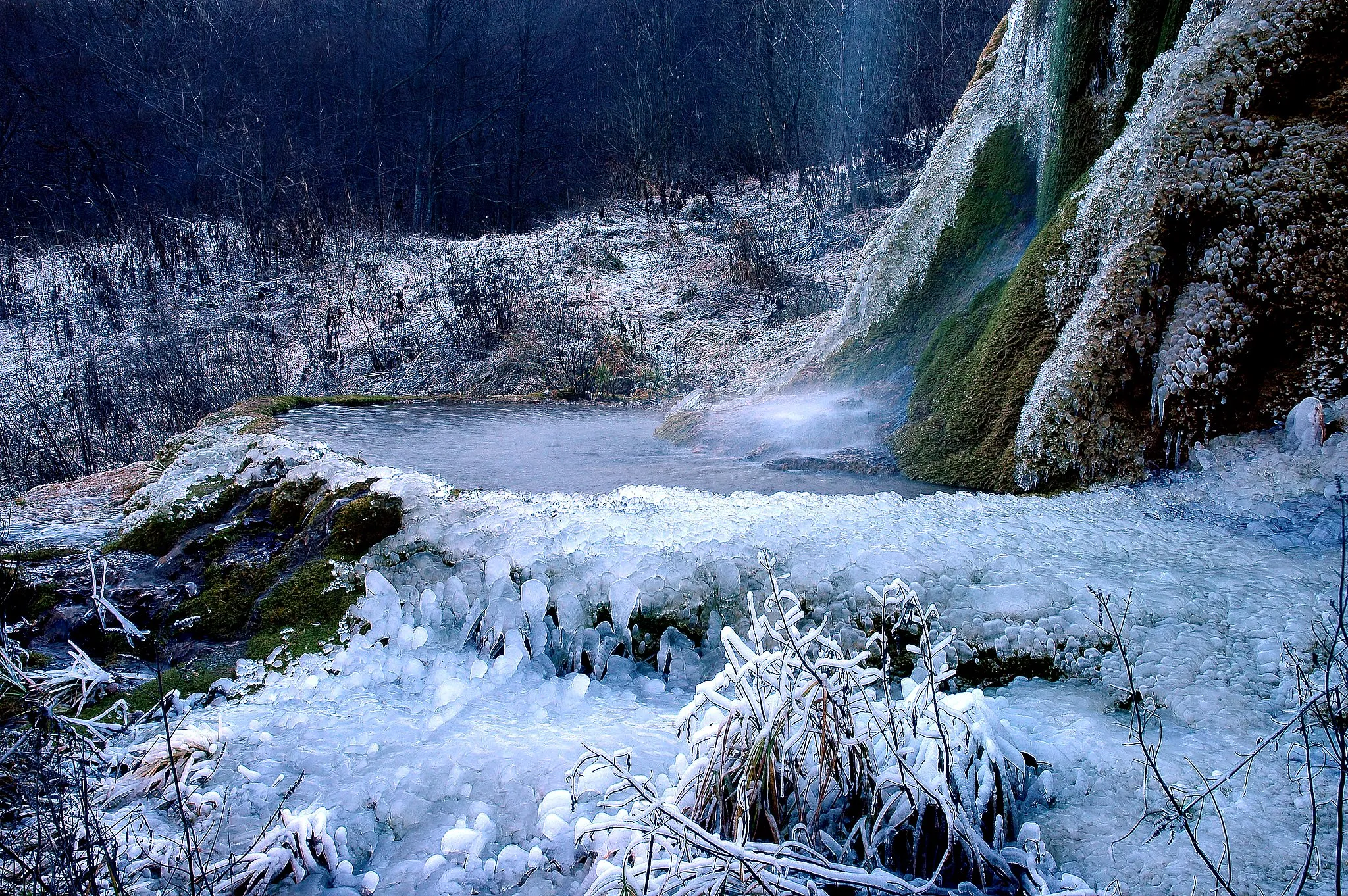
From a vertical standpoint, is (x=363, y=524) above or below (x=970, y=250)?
below

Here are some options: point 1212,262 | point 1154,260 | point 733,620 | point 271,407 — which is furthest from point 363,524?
point 271,407

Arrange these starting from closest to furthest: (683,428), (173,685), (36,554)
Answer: (173,685) → (36,554) → (683,428)

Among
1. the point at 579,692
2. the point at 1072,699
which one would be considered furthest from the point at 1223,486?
the point at 579,692

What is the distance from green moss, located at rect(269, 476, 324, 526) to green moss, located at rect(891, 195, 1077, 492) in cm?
335

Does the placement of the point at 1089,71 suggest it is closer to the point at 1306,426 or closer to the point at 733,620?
the point at 1306,426

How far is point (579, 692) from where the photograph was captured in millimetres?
2557

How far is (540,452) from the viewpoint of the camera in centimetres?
609

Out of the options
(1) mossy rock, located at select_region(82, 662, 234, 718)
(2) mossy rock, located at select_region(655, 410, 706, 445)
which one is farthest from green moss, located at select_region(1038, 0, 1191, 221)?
(1) mossy rock, located at select_region(82, 662, 234, 718)

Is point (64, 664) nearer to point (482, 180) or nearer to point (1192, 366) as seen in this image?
point (1192, 366)

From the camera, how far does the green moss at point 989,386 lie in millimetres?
4285

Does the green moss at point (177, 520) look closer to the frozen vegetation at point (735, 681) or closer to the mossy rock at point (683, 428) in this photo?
the frozen vegetation at point (735, 681)

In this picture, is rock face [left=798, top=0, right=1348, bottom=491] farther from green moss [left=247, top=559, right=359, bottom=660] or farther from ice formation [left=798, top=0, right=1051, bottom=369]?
green moss [left=247, top=559, right=359, bottom=660]

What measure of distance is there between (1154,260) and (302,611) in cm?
398

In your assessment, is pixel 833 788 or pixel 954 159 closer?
pixel 833 788
